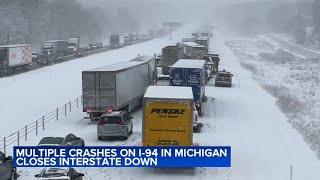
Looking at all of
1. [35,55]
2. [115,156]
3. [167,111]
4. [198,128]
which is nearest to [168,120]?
[167,111]

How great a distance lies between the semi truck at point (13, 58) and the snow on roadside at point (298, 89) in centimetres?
3302

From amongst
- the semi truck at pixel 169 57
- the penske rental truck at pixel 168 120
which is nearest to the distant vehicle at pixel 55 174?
the penske rental truck at pixel 168 120

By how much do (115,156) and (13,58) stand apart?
171 feet

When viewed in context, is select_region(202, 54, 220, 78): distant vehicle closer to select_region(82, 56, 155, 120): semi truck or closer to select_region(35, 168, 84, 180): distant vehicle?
select_region(82, 56, 155, 120): semi truck

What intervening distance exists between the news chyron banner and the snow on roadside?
9927mm

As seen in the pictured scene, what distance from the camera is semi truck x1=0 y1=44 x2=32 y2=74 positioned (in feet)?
218

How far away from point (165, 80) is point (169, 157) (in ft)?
88.9

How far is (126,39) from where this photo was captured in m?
155

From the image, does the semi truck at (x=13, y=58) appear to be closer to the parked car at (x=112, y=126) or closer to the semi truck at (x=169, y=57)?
the semi truck at (x=169, y=57)

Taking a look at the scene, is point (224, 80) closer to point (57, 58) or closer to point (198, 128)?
point (198, 128)

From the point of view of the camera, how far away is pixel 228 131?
33.2 m

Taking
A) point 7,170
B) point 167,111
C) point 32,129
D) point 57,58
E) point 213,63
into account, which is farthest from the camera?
point 57,58

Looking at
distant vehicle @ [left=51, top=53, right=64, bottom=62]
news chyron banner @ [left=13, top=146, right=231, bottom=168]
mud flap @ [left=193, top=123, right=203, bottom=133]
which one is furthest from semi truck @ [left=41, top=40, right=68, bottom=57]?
news chyron banner @ [left=13, top=146, right=231, bottom=168]

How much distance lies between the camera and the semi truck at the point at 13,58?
66.4 metres
